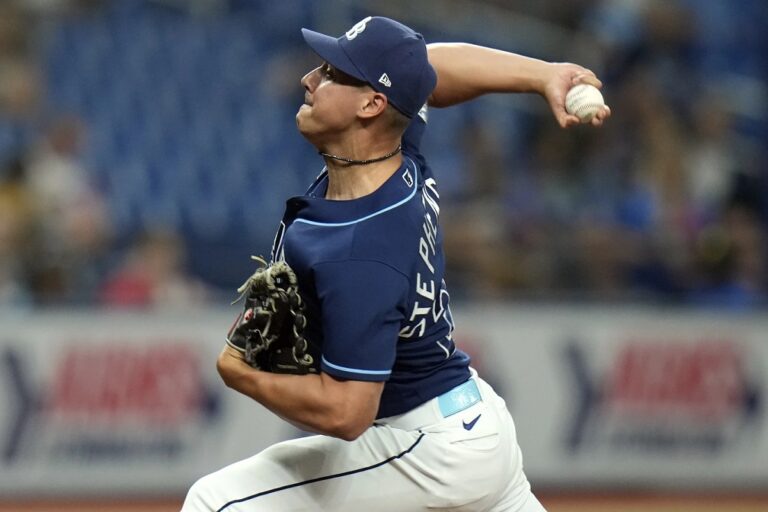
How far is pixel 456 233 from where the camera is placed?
9.16 meters

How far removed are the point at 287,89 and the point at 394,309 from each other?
7.11 m

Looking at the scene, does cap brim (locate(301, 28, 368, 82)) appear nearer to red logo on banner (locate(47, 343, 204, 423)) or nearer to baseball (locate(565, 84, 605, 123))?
baseball (locate(565, 84, 605, 123))

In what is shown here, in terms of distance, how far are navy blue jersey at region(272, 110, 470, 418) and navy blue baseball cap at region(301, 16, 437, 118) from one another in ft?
0.84

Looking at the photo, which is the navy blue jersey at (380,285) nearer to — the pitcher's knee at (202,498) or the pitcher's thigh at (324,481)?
the pitcher's thigh at (324,481)

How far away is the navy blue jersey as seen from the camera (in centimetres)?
370

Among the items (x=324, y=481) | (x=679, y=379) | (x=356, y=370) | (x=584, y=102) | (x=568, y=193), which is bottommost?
(x=679, y=379)

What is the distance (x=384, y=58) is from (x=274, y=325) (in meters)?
0.87

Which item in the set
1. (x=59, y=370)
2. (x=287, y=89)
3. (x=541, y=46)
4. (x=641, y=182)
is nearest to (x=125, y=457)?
(x=59, y=370)

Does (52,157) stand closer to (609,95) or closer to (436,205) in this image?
(609,95)

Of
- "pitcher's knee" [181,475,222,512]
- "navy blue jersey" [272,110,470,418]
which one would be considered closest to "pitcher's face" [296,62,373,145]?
"navy blue jersey" [272,110,470,418]

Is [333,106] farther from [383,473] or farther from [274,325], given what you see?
[383,473]

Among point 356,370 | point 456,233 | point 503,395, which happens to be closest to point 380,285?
point 356,370

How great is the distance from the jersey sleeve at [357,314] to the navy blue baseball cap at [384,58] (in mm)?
563

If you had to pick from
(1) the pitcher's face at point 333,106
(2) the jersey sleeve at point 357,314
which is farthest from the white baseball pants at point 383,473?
(1) the pitcher's face at point 333,106
